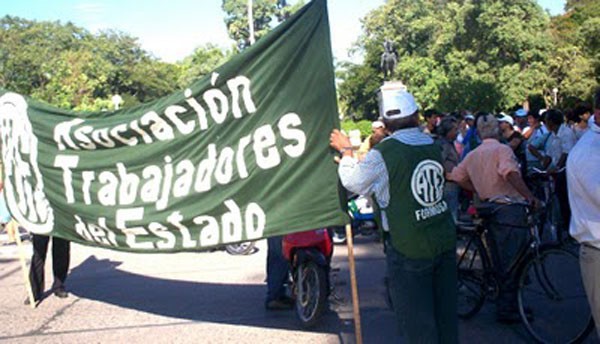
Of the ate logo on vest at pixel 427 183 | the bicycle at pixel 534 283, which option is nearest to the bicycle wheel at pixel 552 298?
the bicycle at pixel 534 283

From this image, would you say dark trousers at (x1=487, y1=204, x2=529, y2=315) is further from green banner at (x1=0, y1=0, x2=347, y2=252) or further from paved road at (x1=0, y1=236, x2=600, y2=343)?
green banner at (x1=0, y1=0, x2=347, y2=252)

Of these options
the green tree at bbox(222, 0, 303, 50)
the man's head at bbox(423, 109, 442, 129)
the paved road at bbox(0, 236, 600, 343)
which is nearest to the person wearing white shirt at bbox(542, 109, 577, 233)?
the man's head at bbox(423, 109, 442, 129)

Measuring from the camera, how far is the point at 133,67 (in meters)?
87.2

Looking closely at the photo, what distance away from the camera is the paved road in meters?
5.73

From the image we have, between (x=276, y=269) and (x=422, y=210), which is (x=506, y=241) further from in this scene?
(x=276, y=269)

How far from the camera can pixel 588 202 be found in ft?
11.3

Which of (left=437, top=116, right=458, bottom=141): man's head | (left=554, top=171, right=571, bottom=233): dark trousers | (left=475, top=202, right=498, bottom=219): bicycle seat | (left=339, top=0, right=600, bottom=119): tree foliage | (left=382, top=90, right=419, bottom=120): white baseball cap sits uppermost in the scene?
(left=339, top=0, right=600, bottom=119): tree foliage

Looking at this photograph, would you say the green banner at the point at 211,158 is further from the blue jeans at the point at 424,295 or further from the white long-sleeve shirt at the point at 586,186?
the white long-sleeve shirt at the point at 586,186

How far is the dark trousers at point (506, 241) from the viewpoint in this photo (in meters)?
5.45

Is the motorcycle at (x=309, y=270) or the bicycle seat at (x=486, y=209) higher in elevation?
the bicycle seat at (x=486, y=209)

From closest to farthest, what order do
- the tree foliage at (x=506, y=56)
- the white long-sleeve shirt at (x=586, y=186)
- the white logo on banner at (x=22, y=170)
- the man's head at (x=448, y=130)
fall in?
1. the white long-sleeve shirt at (x=586, y=186)
2. the white logo on banner at (x=22, y=170)
3. the man's head at (x=448, y=130)
4. the tree foliage at (x=506, y=56)

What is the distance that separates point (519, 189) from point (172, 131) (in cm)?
300

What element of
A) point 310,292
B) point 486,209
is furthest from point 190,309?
point 486,209

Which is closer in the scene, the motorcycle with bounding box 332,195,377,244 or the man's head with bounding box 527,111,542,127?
the motorcycle with bounding box 332,195,377,244
